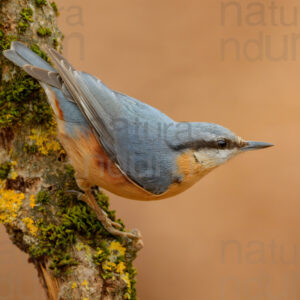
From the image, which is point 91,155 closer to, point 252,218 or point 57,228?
point 57,228

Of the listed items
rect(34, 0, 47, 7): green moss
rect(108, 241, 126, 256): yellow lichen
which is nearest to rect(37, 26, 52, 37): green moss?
rect(34, 0, 47, 7): green moss

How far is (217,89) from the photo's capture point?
10.2 ft

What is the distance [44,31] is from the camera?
197 centimetres

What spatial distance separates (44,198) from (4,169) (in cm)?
24

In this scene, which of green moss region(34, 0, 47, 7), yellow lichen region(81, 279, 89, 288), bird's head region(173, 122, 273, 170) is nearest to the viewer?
yellow lichen region(81, 279, 89, 288)

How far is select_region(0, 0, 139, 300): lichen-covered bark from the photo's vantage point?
1.77 m

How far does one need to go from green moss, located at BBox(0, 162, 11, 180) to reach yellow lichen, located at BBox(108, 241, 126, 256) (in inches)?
22.7

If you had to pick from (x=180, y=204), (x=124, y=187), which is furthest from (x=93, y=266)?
(x=180, y=204)

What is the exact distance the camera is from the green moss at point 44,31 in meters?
1.96

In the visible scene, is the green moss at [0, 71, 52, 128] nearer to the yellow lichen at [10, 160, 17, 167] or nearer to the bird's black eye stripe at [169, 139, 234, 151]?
the yellow lichen at [10, 160, 17, 167]

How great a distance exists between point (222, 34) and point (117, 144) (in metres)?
1.71

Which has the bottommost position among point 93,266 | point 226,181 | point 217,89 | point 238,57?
point 93,266

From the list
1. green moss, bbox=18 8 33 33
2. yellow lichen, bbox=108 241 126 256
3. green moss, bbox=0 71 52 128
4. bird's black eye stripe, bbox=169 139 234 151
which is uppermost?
green moss, bbox=18 8 33 33

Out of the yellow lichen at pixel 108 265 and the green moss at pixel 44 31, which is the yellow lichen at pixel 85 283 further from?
the green moss at pixel 44 31
